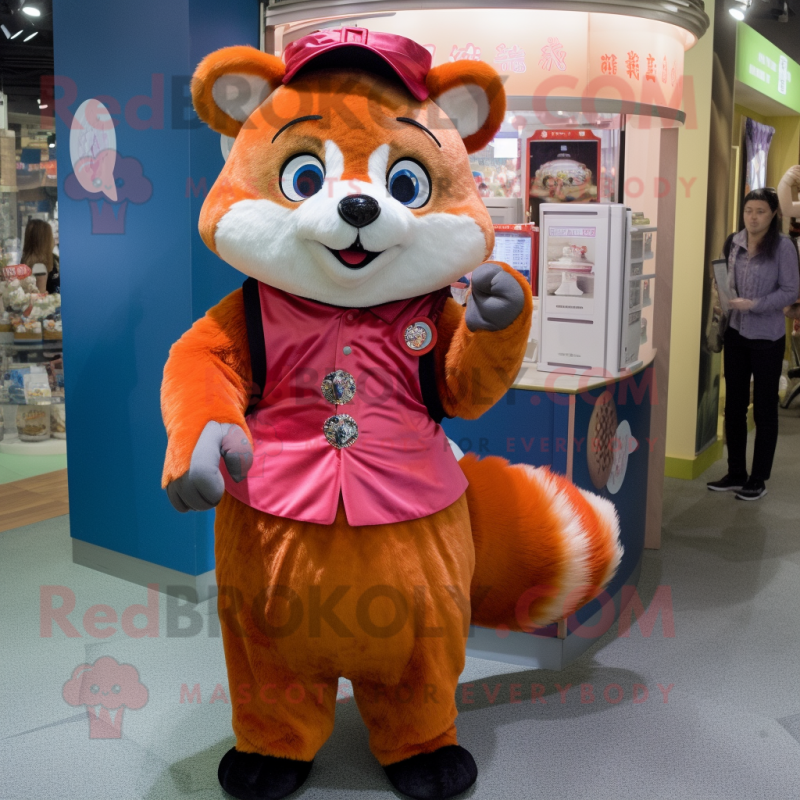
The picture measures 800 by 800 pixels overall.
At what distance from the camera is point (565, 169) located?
378 centimetres

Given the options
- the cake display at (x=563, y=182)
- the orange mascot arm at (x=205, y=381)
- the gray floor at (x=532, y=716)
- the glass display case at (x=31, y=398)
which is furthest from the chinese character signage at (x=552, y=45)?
the glass display case at (x=31, y=398)

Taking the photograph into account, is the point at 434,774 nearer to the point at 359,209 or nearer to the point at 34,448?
the point at 359,209

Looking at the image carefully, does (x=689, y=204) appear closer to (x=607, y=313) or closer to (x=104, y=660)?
(x=607, y=313)

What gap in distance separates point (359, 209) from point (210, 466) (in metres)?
0.52

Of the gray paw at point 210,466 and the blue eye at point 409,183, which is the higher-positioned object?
the blue eye at point 409,183

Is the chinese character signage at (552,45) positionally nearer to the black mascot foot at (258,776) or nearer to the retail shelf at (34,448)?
the black mascot foot at (258,776)

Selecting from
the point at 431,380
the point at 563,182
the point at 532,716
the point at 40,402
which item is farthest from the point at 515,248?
the point at 40,402

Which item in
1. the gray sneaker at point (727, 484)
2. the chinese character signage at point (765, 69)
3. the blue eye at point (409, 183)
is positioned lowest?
the gray sneaker at point (727, 484)

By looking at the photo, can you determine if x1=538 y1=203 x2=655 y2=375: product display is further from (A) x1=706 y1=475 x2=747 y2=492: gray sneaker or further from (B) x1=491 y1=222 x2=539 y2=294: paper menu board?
(A) x1=706 y1=475 x2=747 y2=492: gray sneaker

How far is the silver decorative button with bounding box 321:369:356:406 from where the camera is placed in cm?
194

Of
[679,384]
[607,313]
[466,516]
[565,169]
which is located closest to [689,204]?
[679,384]

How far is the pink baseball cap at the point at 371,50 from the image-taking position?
72.1 inches

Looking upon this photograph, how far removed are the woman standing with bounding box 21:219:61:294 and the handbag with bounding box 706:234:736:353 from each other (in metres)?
3.56

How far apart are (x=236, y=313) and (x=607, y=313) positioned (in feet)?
4.77
